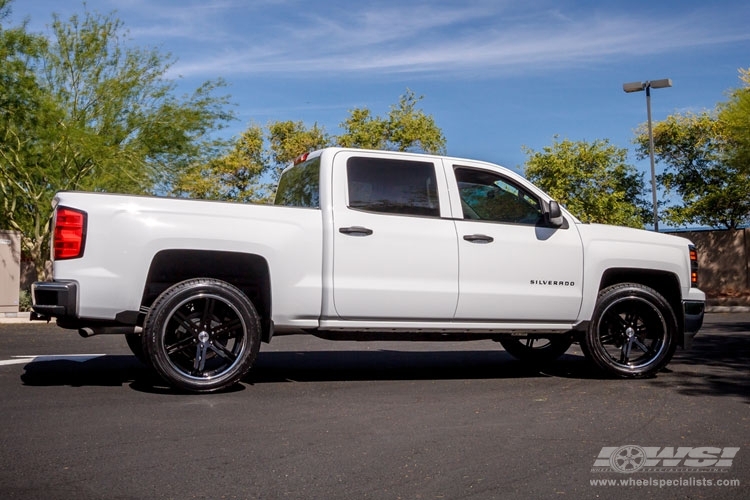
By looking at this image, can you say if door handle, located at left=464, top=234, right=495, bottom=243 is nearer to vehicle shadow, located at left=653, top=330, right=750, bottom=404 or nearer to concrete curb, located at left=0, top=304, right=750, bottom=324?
vehicle shadow, located at left=653, top=330, right=750, bottom=404

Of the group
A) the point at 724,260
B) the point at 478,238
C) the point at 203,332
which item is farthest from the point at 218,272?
the point at 724,260

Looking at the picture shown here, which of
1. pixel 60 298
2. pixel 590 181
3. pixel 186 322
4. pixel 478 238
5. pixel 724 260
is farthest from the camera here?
pixel 590 181

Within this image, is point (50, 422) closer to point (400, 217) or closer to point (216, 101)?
point (400, 217)

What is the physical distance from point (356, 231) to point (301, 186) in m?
1.14

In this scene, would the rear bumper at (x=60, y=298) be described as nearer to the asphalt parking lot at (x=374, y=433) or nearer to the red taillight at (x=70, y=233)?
the red taillight at (x=70, y=233)

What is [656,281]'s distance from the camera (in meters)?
8.63

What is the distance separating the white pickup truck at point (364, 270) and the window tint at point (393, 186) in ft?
0.04

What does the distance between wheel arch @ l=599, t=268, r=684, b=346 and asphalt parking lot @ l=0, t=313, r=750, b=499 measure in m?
0.67

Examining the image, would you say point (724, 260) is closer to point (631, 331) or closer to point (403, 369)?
point (631, 331)

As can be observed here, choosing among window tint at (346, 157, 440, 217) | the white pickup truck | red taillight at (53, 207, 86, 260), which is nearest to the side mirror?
the white pickup truck

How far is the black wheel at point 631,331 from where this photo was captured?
8070 millimetres

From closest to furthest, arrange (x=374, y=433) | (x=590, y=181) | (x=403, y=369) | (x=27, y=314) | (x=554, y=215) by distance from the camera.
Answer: (x=374, y=433) → (x=554, y=215) → (x=403, y=369) → (x=27, y=314) → (x=590, y=181)

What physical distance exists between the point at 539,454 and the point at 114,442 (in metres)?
2.48

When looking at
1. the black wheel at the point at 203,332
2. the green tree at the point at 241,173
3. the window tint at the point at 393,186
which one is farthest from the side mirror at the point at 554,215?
the green tree at the point at 241,173
